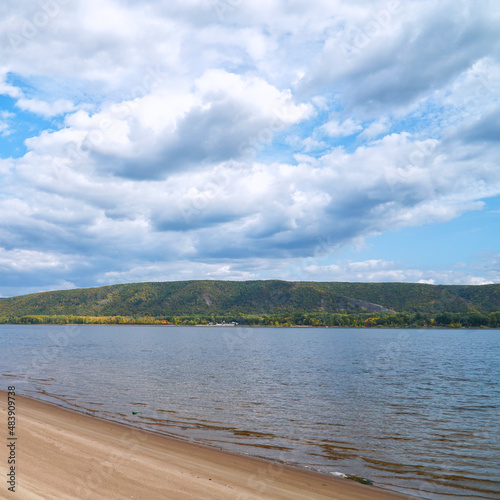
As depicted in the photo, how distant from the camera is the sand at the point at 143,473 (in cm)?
1121

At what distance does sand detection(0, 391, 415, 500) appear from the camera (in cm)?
1121

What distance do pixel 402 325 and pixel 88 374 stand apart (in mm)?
185826

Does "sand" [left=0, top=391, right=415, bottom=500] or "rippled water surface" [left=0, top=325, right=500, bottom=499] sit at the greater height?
"sand" [left=0, top=391, right=415, bottom=500]

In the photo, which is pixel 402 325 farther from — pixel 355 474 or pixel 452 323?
pixel 355 474

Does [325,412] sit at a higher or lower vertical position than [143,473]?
lower

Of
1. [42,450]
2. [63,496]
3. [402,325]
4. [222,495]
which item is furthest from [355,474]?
[402,325]

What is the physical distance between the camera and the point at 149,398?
1137 inches

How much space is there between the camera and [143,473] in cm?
1274

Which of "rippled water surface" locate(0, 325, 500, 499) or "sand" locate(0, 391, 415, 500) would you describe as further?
"rippled water surface" locate(0, 325, 500, 499)

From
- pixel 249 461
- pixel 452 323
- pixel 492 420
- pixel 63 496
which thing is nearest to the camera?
pixel 63 496

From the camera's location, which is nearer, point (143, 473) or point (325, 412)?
Result: point (143, 473)

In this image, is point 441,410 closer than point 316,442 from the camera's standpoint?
No

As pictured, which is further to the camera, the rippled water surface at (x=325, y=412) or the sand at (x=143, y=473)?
the rippled water surface at (x=325, y=412)

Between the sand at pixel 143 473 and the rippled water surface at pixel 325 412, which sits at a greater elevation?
the sand at pixel 143 473
